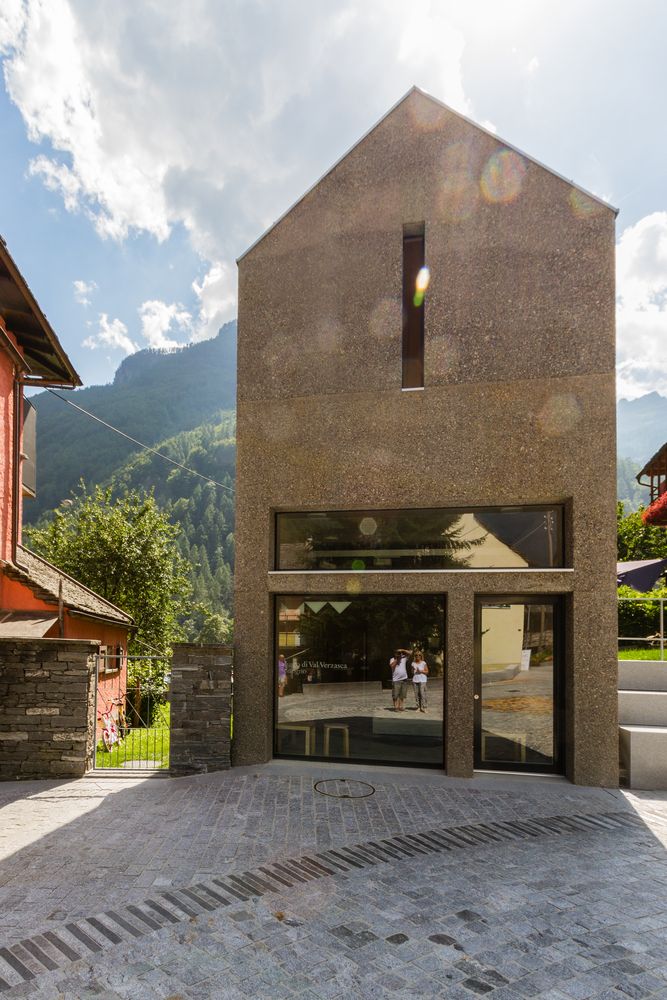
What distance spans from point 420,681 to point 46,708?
5.60m

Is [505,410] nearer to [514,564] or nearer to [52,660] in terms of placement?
[514,564]

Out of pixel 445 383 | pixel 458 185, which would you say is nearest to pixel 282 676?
pixel 445 383

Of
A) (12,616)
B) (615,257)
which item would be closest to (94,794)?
(12,616)

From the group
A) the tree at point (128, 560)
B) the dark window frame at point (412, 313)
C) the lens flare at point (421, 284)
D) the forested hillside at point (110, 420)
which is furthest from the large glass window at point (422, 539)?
the forested hillside at point (110, 420)

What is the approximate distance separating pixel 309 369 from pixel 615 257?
4.80 metres

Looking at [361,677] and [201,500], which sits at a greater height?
[201,500]

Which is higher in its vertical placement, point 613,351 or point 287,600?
point 613,351

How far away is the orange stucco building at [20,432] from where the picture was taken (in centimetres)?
1107

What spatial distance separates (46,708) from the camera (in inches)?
336

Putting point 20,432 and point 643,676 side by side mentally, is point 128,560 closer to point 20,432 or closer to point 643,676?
point 20,432

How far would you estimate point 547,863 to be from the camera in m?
5.55

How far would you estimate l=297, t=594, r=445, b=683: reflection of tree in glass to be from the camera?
8680mm

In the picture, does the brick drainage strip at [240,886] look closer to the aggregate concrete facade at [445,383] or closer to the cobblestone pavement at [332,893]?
the cobblestone pavement at [332,893]

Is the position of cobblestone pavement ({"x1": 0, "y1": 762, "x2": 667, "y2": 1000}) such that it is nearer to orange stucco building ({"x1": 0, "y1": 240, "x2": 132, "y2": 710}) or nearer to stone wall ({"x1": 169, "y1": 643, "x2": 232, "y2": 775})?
stone wall ({"x1": 169, "y1": 643, "x2": 232, "y2": 775})
